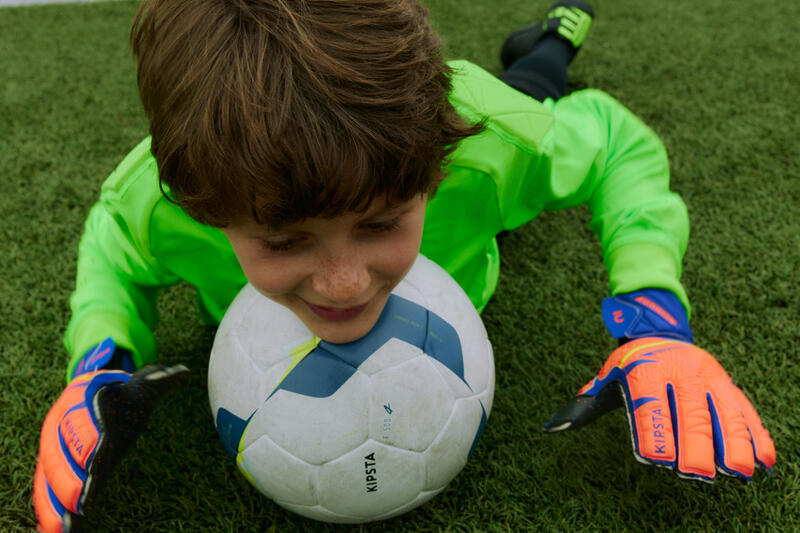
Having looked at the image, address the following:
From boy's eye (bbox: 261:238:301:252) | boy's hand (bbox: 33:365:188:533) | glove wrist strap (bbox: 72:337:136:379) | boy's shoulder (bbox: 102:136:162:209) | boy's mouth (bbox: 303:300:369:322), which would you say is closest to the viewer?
boy's eye (bbox: 261:238:301:252)

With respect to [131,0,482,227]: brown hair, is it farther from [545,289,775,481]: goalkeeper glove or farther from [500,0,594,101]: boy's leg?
[500,0,594,101]: boy's leg

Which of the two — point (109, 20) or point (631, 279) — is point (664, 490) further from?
point (109, 20)

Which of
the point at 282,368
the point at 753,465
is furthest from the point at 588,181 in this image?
the point at 282,368

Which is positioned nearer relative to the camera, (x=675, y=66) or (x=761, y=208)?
(x=761, y=208)

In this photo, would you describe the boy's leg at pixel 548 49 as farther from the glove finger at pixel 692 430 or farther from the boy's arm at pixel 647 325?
the glove finger at pixel 692 430

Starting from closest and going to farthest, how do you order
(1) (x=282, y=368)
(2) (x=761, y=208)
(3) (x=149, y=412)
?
1. (1) (x=282, y=368)
2. (3) (x=149, y=412)
3. (2) (x=761, y=208)

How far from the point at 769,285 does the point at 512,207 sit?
911 millimetres

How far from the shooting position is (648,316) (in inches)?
50.6

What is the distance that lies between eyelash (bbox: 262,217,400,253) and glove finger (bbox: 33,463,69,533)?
618mm

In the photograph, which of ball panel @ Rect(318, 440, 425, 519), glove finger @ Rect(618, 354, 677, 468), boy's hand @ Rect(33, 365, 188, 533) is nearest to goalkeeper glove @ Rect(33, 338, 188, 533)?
boy's hand @ Rect(33, 365, 188, 533)

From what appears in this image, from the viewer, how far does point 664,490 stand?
50.5 inches

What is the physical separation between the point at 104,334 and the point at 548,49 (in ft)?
5.98

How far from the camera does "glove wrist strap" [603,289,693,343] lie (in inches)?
50.3

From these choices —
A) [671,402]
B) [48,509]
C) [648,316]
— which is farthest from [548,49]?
[48,509]
